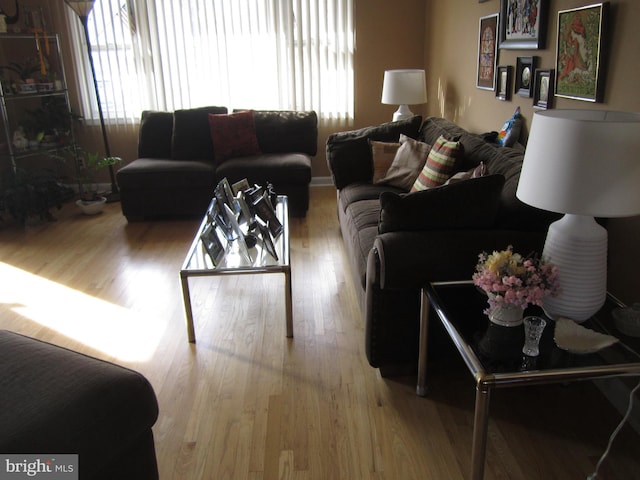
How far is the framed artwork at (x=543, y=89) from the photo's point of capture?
2.71m

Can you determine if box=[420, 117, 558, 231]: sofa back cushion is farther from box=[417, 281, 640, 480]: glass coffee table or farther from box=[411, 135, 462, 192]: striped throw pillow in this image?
box=[417, 281, 640, 480]: glass coffee table

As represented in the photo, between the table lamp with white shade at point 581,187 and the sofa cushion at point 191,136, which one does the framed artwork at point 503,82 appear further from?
the sofa cushion at point 191,136

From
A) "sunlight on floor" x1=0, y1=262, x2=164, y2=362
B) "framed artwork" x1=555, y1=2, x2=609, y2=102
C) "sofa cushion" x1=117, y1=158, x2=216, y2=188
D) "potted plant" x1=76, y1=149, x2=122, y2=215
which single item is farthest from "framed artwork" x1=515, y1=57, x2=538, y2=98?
"potted plant" x1=76, y1=149, x2=122, y2=215

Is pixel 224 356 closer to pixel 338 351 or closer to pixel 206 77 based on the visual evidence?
pixel 338 351

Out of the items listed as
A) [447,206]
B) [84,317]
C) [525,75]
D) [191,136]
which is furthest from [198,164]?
[447,206]

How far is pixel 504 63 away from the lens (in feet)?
11.0

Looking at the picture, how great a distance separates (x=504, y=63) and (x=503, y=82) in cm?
12

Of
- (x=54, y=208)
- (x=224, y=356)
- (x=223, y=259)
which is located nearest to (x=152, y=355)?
(x=224, y=356)

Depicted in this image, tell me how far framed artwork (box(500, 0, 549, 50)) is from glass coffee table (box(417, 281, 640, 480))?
5.32 ft

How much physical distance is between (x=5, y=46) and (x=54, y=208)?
5.26ft

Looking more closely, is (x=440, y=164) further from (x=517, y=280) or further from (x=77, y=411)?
(x=77, y=411)

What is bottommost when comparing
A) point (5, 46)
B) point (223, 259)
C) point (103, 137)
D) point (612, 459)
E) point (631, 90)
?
point (612, 459)

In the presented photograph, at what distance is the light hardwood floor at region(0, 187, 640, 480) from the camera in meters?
1.82

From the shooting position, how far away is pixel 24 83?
15.6 ft
